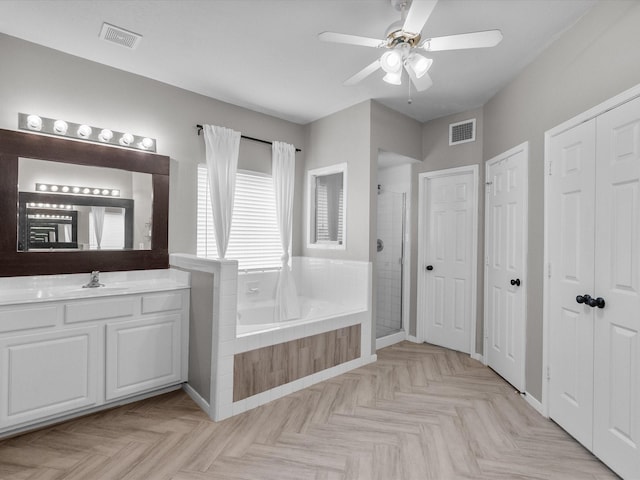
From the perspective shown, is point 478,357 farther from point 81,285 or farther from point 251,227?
point 81,285

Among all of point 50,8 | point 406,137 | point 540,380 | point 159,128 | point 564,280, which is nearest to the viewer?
point 50,8

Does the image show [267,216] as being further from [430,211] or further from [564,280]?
[564,280]

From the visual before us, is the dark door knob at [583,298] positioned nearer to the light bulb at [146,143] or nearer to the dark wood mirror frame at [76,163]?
the dark wood mirror frame at [76,163]

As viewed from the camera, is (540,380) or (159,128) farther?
(159,128)

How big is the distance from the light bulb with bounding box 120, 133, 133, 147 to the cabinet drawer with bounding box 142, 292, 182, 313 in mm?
1381

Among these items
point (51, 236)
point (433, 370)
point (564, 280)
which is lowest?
point (433, 370)

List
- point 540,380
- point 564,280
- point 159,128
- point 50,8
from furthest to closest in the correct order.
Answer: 1. point 159,128
2. point 540,380
3. point 564,280
4. point 50,8

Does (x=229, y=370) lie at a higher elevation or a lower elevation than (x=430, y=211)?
lower

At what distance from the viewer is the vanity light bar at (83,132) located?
2.56 meters

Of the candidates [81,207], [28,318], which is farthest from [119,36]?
[28,318]

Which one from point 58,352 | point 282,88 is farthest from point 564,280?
point 58,352

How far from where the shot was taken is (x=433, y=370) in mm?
3371

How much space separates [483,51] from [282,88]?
1.79m

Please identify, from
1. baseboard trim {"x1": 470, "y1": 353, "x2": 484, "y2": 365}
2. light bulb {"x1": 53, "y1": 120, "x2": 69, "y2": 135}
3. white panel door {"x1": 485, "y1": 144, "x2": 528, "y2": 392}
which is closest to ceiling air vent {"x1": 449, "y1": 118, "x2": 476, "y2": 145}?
white panel door {"x1": 485, "y1": 144, "x2": 528, "y2": 392}
